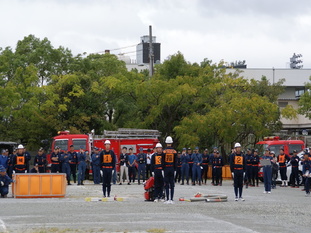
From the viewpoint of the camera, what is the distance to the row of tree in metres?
46.4

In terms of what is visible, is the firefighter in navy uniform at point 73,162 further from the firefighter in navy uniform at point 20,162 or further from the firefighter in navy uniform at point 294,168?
the firefighter in navy uniform at point 294,168

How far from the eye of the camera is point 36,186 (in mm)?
24922

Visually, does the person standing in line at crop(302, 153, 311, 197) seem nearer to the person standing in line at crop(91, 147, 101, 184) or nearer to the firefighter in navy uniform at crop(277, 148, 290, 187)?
the firefighter in navy uniform at crop(277, 148, 290, 187)

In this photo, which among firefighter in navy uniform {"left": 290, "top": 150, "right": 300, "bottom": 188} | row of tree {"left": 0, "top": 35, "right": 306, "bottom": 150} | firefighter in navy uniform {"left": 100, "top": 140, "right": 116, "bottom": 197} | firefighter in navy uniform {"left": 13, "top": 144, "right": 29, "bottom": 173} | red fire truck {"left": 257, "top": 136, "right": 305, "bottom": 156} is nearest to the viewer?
firefighter in navy uniform {"left": 100, "top": 140, "right": 116, "bottom": 197}

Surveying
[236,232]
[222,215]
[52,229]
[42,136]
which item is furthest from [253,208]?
[42,136]

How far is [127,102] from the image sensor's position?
54.0 meters

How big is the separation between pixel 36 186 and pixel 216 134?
78.7 feet

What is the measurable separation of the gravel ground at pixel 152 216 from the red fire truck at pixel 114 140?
17578 millimetres

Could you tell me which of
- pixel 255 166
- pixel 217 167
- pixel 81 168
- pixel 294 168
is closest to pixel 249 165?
pixel 255 166

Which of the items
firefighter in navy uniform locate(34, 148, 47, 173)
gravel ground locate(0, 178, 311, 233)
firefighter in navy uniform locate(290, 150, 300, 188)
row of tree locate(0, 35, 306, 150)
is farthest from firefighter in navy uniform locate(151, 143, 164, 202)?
row of tree locate(0, 35, 306, 150)

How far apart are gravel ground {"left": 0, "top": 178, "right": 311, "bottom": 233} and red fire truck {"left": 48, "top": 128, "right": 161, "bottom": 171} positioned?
17.6m

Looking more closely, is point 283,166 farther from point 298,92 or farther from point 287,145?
point 298,92

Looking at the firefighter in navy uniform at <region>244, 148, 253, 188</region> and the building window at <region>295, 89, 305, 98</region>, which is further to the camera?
the building window at <region>295, 89, 305, 98</region>

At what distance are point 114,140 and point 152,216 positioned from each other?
81.2 ft
